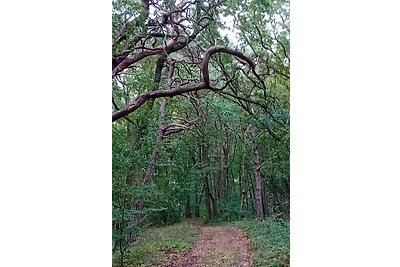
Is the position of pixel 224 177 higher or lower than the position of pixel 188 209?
higher

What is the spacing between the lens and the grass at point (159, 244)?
2.75 metres

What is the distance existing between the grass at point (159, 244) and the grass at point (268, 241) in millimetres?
264

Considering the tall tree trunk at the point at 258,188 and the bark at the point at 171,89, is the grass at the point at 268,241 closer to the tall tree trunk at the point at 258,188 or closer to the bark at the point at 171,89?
the tall tree trunk at the point at 258,188

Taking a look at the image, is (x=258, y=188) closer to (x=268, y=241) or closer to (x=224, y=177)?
(x=224, y=177)

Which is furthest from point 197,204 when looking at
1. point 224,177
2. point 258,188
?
point 258,188

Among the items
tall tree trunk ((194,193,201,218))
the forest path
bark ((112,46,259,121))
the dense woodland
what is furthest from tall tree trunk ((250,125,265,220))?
bark ((112,46,259,121))

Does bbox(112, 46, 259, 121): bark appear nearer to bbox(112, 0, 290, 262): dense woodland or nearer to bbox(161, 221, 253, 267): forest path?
bbox(112, 0, 290, 262): dense woodland

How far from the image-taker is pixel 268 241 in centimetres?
277

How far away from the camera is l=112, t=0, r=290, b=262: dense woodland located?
2.78 m

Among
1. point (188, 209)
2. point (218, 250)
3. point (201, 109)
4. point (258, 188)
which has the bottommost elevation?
point (218, 250)

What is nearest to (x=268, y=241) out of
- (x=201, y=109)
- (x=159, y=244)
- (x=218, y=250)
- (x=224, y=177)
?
(x=218, y=250)

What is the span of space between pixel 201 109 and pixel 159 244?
0.79 metres

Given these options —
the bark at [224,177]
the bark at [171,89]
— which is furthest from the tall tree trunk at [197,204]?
the bark at [171,89]
